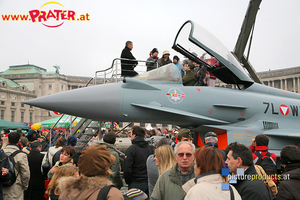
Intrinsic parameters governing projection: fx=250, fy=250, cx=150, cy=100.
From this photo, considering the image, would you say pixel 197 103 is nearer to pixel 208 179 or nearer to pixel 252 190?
pixel 252 190

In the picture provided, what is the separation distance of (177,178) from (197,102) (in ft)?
12.8

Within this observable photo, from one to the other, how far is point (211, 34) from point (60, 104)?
14.8 ft

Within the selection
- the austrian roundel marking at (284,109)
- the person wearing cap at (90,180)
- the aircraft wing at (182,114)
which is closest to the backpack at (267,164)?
the aircraft wing at (182,114)

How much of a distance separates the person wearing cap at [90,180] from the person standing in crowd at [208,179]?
64 centimetres

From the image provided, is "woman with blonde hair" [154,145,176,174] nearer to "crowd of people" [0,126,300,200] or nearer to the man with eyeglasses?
"crowd of people" [0,126,300,200]

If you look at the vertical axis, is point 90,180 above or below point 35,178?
above

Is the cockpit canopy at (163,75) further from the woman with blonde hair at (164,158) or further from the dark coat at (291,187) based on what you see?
the dark coat at (291,187)

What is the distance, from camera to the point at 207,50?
22.2 ft

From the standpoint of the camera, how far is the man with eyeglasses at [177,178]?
2.75 m

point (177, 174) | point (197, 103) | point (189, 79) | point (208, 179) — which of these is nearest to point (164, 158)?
point (177, 174)

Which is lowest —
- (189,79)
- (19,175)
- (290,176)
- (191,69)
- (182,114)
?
(19,175)

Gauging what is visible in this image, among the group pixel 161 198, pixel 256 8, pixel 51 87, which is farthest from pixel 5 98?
pixel 161 198

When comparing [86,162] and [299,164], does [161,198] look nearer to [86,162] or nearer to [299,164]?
[86,162]

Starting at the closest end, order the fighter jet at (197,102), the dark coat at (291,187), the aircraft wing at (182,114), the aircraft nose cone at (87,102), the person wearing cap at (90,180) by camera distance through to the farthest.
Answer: the person wearing cap at (90,180) < the dark coat at (291,187) < the aircraft nose cone at (87,102) < the fighter jet at (197,102) < the aircraft wing at (182,114)
